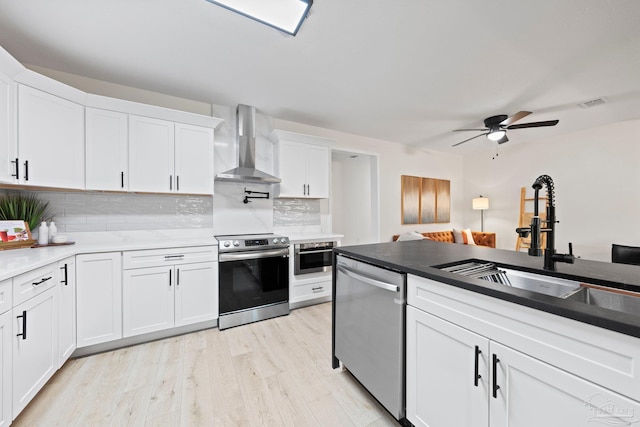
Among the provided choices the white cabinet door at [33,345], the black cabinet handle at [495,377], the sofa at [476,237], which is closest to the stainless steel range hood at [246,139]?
the white cabinet door at [33,345]

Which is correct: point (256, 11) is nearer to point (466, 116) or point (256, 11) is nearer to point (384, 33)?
point (384, 33)

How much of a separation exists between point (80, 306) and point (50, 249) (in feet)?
1.69

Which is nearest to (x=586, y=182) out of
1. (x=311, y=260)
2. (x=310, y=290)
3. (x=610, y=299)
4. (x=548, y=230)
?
(x=548, y=230)

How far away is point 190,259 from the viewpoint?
2463mm

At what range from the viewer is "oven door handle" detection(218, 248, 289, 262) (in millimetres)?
2590

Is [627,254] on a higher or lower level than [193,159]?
lower

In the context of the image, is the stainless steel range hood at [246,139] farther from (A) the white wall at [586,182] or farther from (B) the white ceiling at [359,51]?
(A) the white wall at [586,182]

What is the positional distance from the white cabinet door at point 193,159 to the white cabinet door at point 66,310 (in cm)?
110

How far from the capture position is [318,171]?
3572 millimetres

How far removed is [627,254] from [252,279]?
3.96 meters

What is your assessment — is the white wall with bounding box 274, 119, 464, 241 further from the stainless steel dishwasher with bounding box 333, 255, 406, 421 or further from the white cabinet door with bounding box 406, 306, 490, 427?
the white cabinet door with bounding box 406, 306, 490, 427

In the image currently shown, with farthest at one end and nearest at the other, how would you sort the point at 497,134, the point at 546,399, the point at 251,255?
the point at 497,134 → the point at 251,255 → the point at 546,399

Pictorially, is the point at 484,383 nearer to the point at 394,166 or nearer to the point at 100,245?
the point at 100,245

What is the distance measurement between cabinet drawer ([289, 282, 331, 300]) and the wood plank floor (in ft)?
2.31
